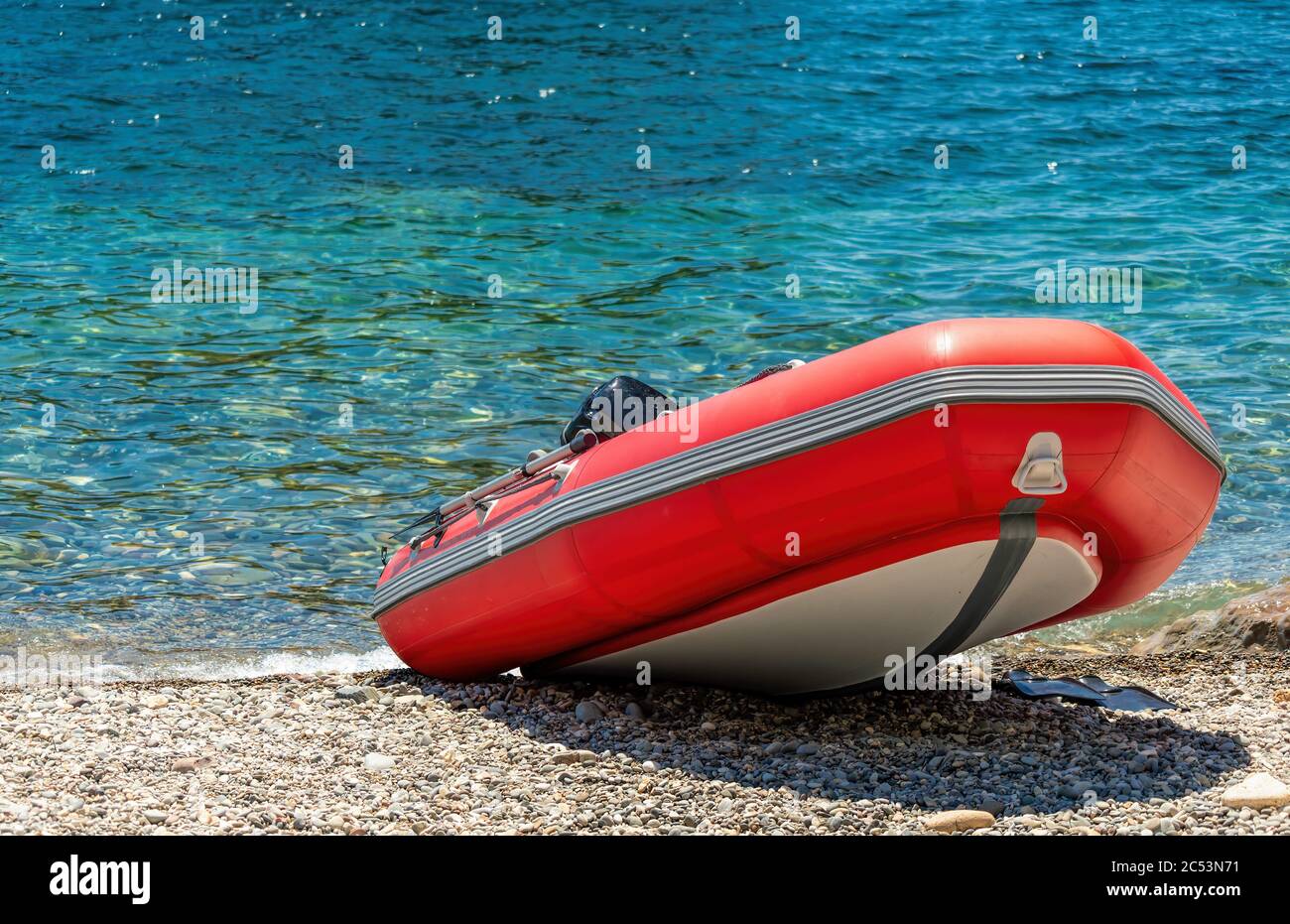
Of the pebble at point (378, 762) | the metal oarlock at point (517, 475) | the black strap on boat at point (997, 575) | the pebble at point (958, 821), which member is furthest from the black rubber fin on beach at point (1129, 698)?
the pebble at point (378, 762)

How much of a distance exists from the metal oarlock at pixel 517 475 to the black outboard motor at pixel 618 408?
0.18ft

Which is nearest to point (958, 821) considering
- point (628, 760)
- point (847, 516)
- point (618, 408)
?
point (847, 516)

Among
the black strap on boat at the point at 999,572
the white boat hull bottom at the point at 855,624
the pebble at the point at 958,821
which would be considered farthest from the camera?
the white boat hull bottom at the point at 855,624

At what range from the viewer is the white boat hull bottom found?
396cm

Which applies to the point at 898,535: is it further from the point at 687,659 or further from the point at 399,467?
the point at 399,467

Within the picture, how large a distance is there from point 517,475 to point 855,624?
1.27 meters

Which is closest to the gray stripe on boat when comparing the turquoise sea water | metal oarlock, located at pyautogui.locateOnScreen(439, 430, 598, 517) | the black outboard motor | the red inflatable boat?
the red inflatable boat

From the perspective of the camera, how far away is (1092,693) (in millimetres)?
4527

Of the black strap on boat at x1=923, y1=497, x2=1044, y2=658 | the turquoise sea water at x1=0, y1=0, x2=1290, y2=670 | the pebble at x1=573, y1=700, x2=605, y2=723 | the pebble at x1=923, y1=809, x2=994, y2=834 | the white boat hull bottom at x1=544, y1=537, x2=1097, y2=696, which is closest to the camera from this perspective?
the pebble at x1=923, y1=809, x2=994, y2=834

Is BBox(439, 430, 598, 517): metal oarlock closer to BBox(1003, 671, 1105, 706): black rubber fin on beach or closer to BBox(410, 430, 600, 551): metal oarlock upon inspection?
BBox(410, 430, 600, 551): metal oarlock

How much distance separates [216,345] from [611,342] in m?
2.64

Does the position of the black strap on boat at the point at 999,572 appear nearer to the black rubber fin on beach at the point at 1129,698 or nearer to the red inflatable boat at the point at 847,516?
the red inflatable boat at the point at 847,516

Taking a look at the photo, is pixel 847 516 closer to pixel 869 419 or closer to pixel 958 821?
pixel 869 419

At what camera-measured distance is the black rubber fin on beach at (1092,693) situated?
4.46m
